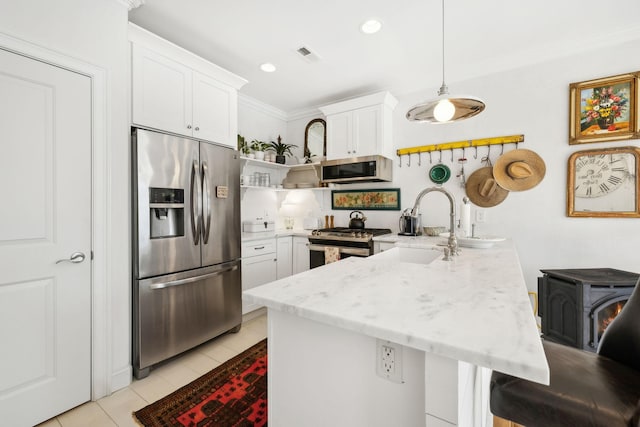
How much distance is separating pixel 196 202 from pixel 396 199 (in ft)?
7.70

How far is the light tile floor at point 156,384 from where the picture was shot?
170cm

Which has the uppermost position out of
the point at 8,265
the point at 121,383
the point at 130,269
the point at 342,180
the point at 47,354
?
the point at 342,180

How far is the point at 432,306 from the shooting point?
34.6 inches

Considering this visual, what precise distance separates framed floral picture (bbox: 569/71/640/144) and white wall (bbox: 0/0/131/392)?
380 centimetres

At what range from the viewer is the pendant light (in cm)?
162

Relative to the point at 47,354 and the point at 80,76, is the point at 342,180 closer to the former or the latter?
the point at 80,76

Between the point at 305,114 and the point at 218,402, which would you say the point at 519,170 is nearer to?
the point at 305,114

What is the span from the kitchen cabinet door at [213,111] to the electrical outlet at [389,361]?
7.90 feet

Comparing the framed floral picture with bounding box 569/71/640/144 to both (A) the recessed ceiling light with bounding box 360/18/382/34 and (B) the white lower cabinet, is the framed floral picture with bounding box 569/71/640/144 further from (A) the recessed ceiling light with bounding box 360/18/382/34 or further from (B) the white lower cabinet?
(B) the white lower cabinet

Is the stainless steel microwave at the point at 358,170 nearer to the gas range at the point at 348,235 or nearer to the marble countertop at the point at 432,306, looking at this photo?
the gas range at the point at 348,235

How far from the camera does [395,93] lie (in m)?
3.56

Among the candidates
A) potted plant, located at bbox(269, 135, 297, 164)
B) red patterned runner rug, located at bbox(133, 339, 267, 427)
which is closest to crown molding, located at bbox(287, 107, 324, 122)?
potted plant, located at bbox(269, 135, 297, 164)

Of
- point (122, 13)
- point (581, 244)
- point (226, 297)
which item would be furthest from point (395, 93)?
point (226, 297)

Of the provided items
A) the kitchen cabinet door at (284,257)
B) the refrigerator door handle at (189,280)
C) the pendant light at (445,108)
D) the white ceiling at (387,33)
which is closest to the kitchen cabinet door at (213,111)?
the white ceiling at (387,33)
